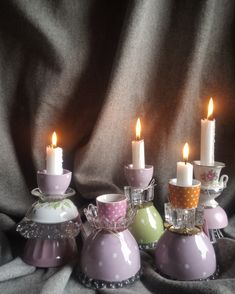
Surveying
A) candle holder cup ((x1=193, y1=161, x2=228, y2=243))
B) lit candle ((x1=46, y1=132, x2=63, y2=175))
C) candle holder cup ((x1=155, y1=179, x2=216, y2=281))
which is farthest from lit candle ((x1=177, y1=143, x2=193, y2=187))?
lit candle ((x1=46, y1=132, x2=63, y2=175))

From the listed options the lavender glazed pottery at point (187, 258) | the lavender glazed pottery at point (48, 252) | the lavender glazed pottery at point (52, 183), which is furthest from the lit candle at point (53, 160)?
the lavender glazed pottery at point (187, 258)

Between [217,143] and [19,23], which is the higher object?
[19,23]

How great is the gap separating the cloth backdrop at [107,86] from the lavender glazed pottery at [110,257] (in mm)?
228

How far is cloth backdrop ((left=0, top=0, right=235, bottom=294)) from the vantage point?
827 millimetres

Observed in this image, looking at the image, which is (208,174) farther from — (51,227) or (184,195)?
(51,227)

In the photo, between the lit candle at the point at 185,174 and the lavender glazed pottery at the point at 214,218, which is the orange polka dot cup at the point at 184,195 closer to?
the lit candle at the point at 185,174

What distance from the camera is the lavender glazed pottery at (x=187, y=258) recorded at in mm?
617

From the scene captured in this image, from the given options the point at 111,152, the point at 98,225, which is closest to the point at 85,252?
the point at 98,225

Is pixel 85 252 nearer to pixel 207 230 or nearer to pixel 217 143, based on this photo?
pixel 207 230

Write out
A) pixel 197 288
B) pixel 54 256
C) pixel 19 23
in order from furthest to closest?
1. pixel 19 23
2. pixel 54 256
3. pixel 197 288

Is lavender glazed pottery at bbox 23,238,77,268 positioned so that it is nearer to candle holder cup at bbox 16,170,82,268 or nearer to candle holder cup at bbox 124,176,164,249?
Result: candle holder cup at bbox 16,170,82,268

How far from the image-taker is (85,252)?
635 mm

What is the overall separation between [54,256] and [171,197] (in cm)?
23

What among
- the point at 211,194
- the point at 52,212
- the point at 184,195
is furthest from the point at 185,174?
the point at 52,212
